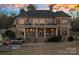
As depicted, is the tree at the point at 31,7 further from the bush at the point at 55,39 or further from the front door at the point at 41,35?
the bush at the point at 55,39

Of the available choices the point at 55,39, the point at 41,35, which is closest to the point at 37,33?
the point at 41,35

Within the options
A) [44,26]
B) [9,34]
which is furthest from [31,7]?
[9,34]

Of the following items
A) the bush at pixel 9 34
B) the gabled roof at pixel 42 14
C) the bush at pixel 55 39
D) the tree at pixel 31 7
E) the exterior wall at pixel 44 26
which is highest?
the tree at pixel 31 7

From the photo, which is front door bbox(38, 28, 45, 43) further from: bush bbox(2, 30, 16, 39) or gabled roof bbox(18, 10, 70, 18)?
bush bbox(2, 30, 16, 39)

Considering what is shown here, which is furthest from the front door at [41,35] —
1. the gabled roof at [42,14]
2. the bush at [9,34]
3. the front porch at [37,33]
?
the bush at [9,34]

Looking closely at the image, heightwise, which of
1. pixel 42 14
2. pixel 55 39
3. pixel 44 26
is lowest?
pixel 55 39

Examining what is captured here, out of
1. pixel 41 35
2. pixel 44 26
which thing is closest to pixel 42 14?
pixel 44 26

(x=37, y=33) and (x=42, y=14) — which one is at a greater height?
(x=42, y=14)

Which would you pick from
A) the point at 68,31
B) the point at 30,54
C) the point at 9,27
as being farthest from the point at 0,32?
the point at 68,31

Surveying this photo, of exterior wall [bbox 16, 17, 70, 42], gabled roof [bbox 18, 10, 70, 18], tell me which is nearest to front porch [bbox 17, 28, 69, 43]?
exterior wall [bbox 16, 17, 70, 42]

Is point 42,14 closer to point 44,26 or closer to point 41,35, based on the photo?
point 44,26

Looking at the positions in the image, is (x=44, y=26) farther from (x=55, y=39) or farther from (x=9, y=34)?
(x=9, y=34)
